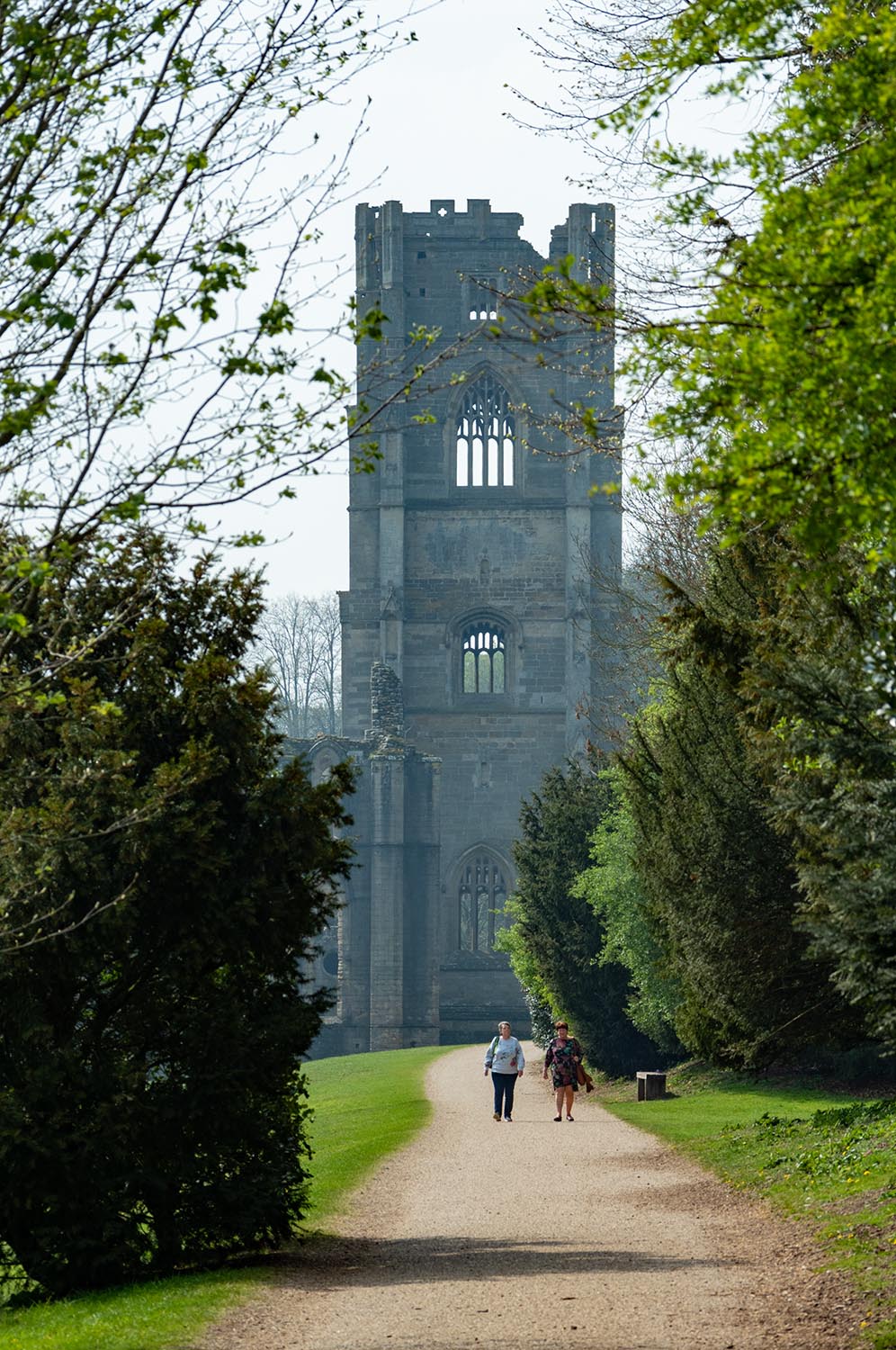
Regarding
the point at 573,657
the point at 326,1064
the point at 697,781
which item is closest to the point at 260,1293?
the point at 697,781

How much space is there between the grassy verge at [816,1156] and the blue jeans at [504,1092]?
1.53 m

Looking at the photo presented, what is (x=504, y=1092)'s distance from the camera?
24.6m

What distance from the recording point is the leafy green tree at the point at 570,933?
109ft

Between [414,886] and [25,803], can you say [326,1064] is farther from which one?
[25,803]

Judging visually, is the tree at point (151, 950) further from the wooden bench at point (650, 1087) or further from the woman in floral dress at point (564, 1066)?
the wooden bench at point (650, 1087)

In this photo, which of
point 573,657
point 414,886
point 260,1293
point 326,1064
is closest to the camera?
point 260,1293

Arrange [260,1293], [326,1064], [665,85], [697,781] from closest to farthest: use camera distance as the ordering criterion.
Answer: [665,85]
[260,1293]
[697,781]
[326,1064]

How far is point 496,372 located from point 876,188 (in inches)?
2120

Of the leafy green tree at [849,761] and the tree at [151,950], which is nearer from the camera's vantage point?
the leafy green tree at [849,761]

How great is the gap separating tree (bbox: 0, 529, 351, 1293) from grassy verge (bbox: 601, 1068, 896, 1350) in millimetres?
3933

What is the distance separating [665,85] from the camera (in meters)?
8.93

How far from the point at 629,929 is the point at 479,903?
28642 millimetres

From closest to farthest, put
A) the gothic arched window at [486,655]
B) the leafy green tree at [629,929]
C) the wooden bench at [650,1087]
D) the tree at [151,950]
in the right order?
1. the tree at [151,950]
2. the wooden bench at [650,1087]
3. the leafy green tree at [629,929]
4. the gothic arched window at [486,655]

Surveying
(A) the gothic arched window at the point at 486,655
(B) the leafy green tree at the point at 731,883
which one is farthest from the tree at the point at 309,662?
(B) the leafy green tree at the point at 731,883
